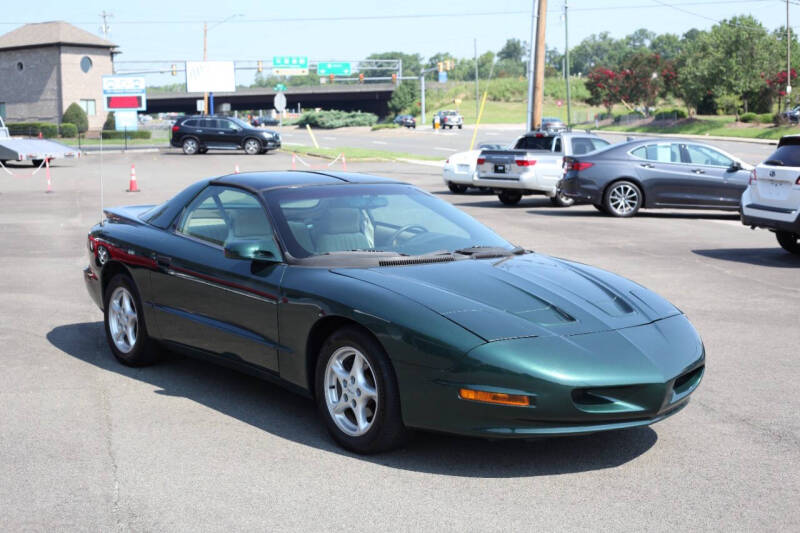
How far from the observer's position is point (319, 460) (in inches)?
195

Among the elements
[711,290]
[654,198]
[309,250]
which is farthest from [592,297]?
[654,198]

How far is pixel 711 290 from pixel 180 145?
3963 centimetres

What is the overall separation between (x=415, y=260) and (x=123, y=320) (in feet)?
8.40

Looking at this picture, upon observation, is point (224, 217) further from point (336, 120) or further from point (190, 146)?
point (336, 120)

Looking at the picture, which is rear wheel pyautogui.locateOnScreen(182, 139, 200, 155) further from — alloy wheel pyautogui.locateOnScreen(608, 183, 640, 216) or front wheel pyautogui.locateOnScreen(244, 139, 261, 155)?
alloy wheel pyautogui.locateOnScreen(608, 183, 640, 216)

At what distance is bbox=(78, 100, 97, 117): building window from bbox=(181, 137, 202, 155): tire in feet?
117

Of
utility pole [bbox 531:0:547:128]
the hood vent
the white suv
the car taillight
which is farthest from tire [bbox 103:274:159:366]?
utility pole [bbox 531:0:547:128]

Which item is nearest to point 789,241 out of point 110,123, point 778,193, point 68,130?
point 778,193

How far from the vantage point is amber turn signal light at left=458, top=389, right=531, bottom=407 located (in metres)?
4.54

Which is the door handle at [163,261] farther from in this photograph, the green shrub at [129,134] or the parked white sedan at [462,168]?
the green shrub at [129,134]

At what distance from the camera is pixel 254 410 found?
19.4 ft

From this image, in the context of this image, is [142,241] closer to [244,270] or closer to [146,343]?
[146,343]

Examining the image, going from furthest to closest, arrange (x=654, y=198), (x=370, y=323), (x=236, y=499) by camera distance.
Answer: (x=654, y=198)
(x=370, y=323)
(x=236, y=499)

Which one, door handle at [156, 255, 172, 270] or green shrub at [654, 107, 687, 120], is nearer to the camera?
door handle at [156, 255, 172, 270]
